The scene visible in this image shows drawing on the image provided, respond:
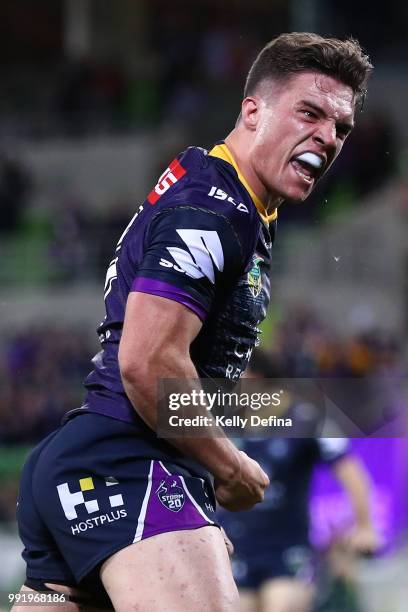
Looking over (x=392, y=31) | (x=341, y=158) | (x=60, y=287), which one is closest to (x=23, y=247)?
(x=60, y=287)

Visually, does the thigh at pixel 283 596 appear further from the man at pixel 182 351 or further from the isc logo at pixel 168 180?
the isc logo at pixel 168 180

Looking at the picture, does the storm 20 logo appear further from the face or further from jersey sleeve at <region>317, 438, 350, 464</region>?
jersey sleeve at <region>317, 438, 350, 464</region>

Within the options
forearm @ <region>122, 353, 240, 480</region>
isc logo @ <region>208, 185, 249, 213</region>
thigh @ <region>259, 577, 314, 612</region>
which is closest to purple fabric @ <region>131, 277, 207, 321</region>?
forearm @ <region>122, 353, 240, 480</region>

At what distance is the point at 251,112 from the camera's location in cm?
330

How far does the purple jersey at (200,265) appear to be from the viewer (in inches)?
115

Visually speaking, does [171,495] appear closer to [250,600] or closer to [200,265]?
[200,265]

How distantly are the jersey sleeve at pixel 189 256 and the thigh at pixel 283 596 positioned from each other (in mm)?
3601

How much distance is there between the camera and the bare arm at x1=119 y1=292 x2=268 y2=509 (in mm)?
2881

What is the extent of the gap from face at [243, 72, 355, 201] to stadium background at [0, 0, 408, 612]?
3857 millimetres

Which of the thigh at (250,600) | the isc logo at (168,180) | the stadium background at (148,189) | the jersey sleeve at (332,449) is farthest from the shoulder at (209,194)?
the stadium background at (148,189)

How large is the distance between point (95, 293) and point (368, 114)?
4.29 m

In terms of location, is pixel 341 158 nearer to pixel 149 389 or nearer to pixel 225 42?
pixel 225 42

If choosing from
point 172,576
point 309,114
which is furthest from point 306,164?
point 172,576

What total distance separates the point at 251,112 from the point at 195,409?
89 centimetres
